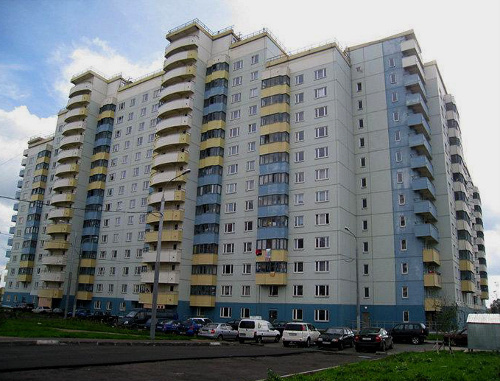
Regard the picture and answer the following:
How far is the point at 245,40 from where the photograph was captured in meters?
65.7

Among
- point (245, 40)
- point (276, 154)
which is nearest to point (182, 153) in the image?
point (276, 154)

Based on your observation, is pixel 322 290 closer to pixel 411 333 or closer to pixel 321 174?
pixel 411 333

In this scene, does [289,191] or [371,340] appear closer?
[371,340]

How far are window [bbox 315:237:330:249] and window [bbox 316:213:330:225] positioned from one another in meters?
1.86

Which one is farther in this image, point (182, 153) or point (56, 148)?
point (56, 148)

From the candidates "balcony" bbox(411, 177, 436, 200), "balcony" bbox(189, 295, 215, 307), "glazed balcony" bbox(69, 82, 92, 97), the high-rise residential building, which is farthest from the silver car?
"glazed balcony" bbox(69, 82, 92, 97)

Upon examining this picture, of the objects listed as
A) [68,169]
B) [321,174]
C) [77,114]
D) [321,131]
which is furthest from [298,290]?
[77,114]

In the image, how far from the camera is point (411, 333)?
132 feet

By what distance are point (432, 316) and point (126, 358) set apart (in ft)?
141

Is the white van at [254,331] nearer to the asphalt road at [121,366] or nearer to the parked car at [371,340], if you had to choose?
the parked car at [371,340]

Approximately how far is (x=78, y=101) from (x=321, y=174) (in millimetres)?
53054

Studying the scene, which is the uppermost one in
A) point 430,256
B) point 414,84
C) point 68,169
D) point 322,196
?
point 414,84

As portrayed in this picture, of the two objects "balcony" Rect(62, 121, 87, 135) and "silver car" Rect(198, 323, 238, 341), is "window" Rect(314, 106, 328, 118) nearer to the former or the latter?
"silver car" Rect(198, 323, 238, 341)

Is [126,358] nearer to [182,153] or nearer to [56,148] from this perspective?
[182,153]
